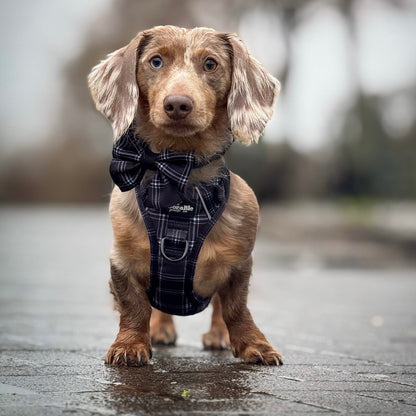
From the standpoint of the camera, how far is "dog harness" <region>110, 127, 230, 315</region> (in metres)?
3.86

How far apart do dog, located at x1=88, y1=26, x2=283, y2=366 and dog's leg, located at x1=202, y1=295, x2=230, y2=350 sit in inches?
24.2

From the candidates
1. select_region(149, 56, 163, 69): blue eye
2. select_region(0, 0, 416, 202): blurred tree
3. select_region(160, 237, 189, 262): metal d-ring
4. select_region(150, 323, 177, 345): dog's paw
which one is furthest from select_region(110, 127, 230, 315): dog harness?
select_region(0, 0, 416, 202): blurred tree

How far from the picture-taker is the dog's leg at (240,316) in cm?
412

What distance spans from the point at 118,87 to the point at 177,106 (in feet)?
1.74

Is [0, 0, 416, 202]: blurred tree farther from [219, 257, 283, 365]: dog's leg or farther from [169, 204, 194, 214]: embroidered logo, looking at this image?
[169, 204, 194, 214]: embroidered logo

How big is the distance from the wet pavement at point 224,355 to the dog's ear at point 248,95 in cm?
118

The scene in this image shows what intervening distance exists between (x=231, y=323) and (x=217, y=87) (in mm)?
1211

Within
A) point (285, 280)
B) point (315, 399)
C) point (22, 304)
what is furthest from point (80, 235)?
point (315, 399)

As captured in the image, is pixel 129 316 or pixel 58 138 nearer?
pixel 129 316

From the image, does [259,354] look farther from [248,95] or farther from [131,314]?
[248,95]

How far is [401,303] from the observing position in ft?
26.5

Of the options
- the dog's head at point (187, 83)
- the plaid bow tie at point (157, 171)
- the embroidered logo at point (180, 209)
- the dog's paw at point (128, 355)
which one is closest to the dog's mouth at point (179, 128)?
the dog's head at point (187, 83)

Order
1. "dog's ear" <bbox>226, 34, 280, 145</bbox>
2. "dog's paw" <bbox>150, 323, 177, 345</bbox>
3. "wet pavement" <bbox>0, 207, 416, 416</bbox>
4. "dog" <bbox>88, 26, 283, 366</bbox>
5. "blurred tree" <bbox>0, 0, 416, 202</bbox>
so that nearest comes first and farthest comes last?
"wet pavement" <bbox>0, 207, 416, 416</bbox> < "dog" <bbox>88, 26, 283, 366</bbox> < "dog's ear" <bbox>226, 34, 280, 145</bbox> < "dog's paw" <bbox>150, 323, 177, 345</bbox> < "blurred tree" <bbox>0, 0, 416, 202</bbox>

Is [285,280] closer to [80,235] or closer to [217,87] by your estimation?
[217,87]
